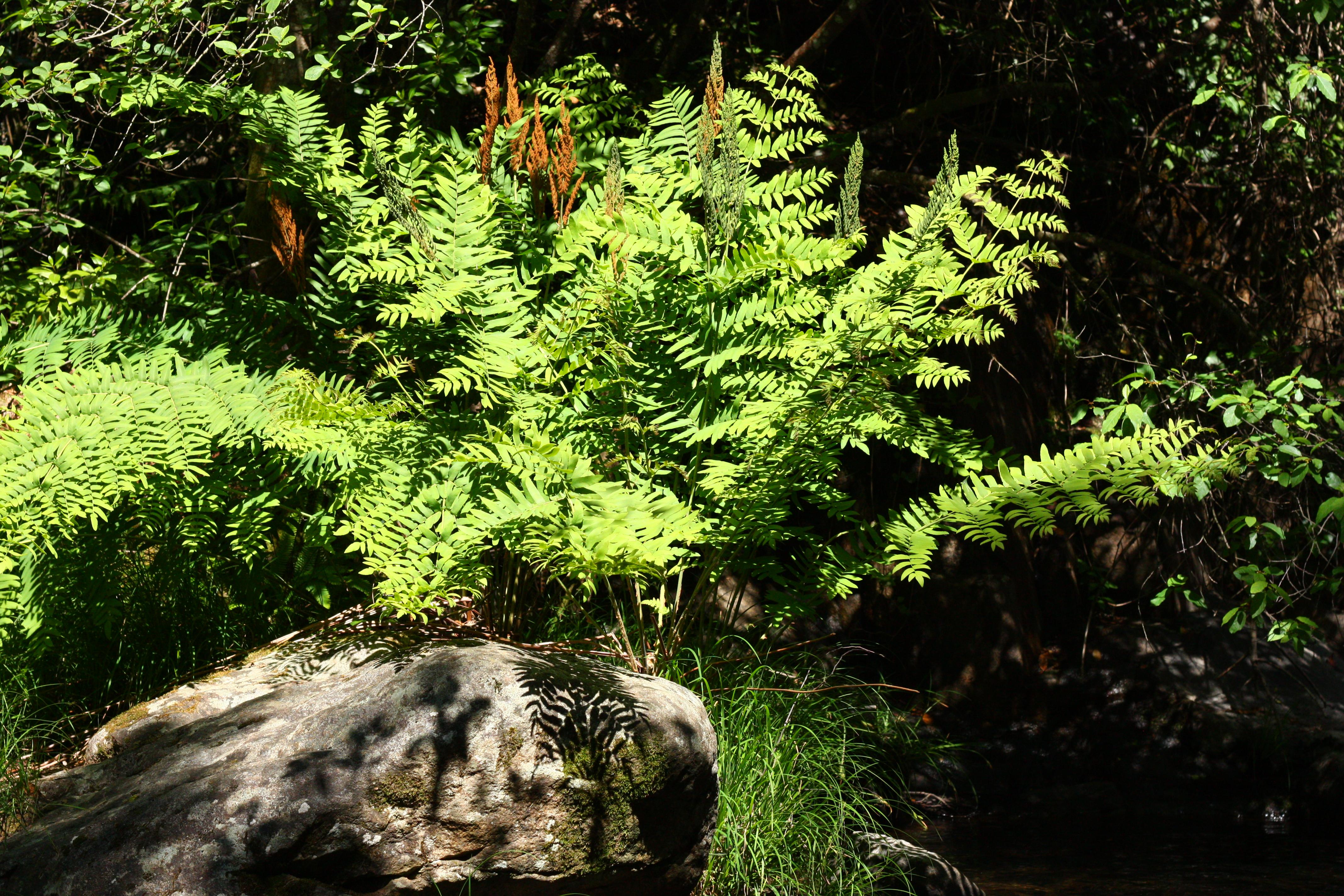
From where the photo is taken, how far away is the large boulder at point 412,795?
7.36 feet

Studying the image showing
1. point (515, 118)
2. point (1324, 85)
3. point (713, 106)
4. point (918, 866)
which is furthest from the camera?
point (1324, 85)

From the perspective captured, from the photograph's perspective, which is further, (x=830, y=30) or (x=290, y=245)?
(x=830, y=30)

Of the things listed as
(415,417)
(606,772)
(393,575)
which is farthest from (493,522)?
(415,417)

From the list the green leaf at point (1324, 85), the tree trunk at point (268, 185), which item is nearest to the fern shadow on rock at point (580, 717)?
the tree trunk at point (268, 185)

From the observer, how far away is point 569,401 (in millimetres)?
3100

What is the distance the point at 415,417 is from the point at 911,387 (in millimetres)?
2788

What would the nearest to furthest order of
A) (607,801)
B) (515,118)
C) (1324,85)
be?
(607,801) → (515,118) → (1324,85)

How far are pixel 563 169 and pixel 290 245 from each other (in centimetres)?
85

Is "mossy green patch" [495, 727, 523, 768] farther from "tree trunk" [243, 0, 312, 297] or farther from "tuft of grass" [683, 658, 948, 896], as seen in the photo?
"tree trunk" [243, 0, 312, 297]

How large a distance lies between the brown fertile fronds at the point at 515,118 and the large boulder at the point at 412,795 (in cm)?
147

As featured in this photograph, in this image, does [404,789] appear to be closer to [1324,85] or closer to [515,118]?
[515,118]

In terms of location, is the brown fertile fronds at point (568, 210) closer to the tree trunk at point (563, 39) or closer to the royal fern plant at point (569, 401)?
the royal fern plant at point (569, 401)

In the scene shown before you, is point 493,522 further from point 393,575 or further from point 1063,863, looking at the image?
point 1063,863

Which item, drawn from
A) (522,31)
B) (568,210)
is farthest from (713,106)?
(522,31)
